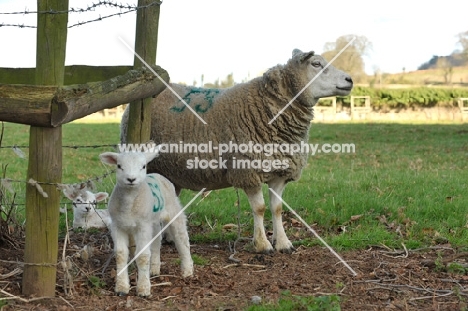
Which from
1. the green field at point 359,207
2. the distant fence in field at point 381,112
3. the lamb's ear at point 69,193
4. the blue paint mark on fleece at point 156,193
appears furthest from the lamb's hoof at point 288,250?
the distant fence in field at point 381,112

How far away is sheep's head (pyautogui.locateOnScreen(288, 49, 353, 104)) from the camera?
6096 millimetres

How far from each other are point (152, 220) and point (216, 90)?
100.0 inches

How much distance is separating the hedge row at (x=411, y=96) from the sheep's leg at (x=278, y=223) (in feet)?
114

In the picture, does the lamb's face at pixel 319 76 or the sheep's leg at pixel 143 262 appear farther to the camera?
the lamb's face at pixel 319 76

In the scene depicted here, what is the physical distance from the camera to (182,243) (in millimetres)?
4793

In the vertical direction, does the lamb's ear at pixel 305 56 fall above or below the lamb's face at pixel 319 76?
above

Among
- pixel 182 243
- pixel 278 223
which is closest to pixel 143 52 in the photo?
pixel 182 243

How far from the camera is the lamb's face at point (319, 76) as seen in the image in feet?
20.0

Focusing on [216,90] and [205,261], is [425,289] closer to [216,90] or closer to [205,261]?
[205,261]

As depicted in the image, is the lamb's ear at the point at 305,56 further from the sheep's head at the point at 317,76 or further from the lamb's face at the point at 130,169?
the lamb's face at the point at 130,169

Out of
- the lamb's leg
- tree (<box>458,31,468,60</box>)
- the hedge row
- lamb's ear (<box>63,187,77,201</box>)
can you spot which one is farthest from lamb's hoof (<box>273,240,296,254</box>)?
tree (<box>458,31,468,60</box>)

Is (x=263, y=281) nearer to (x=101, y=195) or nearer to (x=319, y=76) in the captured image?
(x=319, y=76)

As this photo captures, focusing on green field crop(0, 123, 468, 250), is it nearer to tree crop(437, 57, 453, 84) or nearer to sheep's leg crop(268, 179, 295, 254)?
sheep's leg crop(268, 179, 295, 254)

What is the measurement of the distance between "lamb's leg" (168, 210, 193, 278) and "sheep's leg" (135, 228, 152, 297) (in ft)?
1.49
